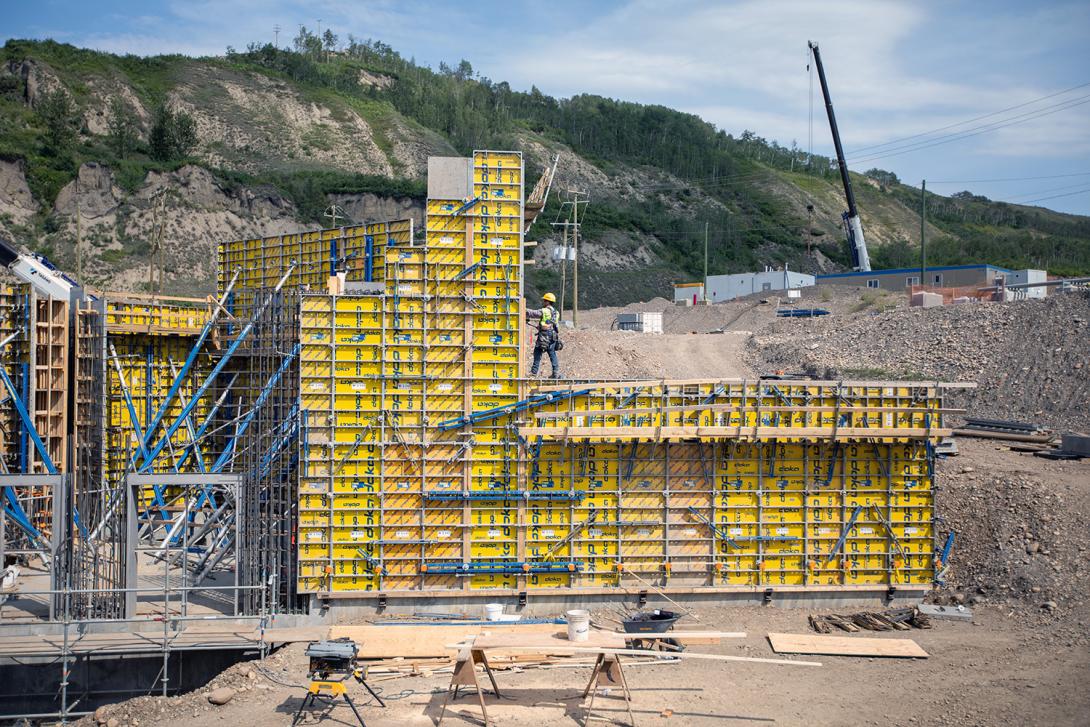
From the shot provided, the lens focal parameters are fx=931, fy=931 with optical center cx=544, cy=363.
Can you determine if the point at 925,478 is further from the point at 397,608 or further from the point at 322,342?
the point at 322,342

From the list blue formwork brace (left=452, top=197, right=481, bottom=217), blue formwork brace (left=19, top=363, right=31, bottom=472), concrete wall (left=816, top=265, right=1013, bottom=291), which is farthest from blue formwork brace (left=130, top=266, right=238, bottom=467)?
concrete wall (left=816, top=265, right=1013, bottom=291)

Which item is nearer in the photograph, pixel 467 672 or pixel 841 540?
pixel 467 672

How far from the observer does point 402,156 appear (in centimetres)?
8675

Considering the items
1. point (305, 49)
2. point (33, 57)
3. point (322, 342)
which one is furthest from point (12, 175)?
point (305, 49)

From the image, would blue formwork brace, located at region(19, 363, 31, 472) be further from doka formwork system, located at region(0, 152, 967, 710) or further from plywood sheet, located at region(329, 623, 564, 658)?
plywood sheet, located at region(329, 623, 564, 658)

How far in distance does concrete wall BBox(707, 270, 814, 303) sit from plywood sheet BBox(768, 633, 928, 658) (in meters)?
47.3

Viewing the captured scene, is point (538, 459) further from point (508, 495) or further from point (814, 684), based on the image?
point (814, 684)

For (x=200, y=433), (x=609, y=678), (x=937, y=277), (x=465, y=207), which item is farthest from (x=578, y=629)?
(x=937, y=277)

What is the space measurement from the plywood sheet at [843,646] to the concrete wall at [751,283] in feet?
155

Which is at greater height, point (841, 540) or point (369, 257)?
point (369, 257)

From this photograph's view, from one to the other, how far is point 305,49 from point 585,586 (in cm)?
12827

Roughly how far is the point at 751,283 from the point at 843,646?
51.7m

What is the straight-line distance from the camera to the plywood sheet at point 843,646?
15.1 meters

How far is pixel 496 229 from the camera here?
17750 mm
